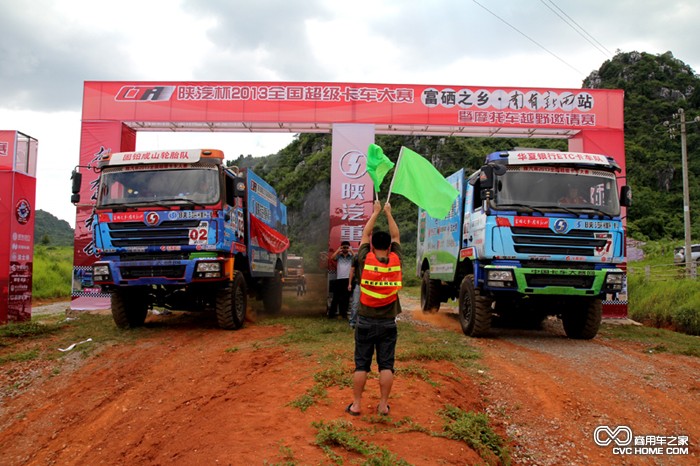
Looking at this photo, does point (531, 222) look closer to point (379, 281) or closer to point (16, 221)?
point (379, 281)

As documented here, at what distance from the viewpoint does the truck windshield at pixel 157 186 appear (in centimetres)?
935

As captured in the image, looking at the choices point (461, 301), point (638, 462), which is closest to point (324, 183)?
point (461, 301)

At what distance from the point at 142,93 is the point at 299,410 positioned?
441 inches

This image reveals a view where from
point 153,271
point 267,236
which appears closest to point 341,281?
point 267,236

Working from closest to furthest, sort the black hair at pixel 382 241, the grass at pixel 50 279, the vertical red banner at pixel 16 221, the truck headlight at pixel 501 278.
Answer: the black hair at pixel 382 241
the truck headlight at pixel 501 278
the vertical red banner at pixel 16 221
the grass at pixel 50 279

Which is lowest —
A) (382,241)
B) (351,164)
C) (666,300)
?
(666,300)

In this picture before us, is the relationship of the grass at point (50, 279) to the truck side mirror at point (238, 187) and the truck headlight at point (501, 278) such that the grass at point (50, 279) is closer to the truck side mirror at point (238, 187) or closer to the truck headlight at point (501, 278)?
the truck side mirror at point (238, 187)

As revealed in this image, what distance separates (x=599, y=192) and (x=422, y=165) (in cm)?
357

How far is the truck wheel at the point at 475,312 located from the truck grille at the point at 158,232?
4.75 m

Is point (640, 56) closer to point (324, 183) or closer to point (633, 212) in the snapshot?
point (633, 212)

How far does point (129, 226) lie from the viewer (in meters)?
9.18

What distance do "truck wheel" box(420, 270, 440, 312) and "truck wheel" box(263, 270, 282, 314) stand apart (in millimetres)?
3807

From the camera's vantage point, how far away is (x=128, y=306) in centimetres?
1001

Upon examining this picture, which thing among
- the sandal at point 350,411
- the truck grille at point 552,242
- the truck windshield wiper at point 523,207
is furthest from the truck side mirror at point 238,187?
the sandal at point 350,411
